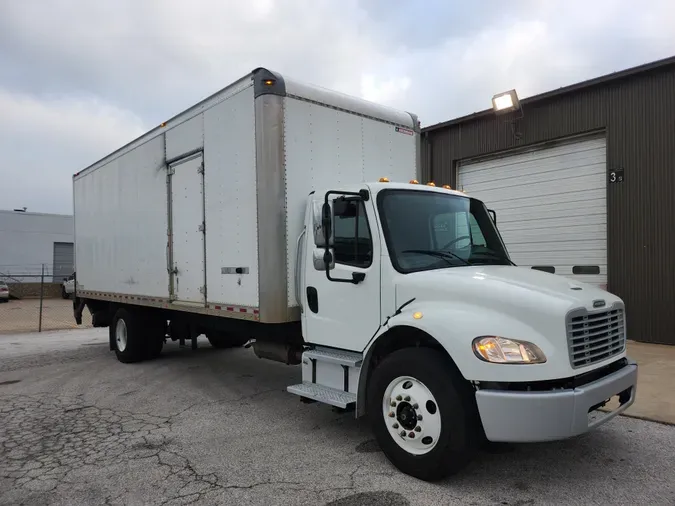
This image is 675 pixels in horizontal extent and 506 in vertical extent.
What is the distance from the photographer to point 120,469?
167 inches

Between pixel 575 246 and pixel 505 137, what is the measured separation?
2818 millimetres

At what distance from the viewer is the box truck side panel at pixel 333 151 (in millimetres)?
5246

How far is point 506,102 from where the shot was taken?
10367 millimetres

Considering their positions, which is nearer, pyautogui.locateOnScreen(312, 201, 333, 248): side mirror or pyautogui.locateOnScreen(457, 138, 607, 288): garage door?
pyautogui.locateOnScreen(312, 201, 333, 248): side mirror

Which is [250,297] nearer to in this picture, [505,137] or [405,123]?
[405,123]

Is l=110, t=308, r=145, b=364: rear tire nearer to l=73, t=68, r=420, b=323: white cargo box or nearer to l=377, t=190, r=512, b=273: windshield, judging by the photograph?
l=73, t=68, r=420, b=323: white cargo box

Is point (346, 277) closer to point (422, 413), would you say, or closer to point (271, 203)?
point (271, 203)

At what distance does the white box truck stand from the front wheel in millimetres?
11

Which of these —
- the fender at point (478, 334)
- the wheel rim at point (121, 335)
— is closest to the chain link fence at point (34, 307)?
the wheel rim at point (121, 335)

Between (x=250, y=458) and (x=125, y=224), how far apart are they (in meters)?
5.57

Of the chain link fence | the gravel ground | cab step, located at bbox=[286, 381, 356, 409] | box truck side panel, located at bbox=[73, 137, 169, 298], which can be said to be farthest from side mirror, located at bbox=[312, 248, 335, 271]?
the gravel ground

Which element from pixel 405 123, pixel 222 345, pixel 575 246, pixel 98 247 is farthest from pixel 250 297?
pixel 575 246

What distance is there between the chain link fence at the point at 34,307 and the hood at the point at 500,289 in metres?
13.7

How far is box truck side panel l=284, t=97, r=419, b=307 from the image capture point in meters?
5.25
